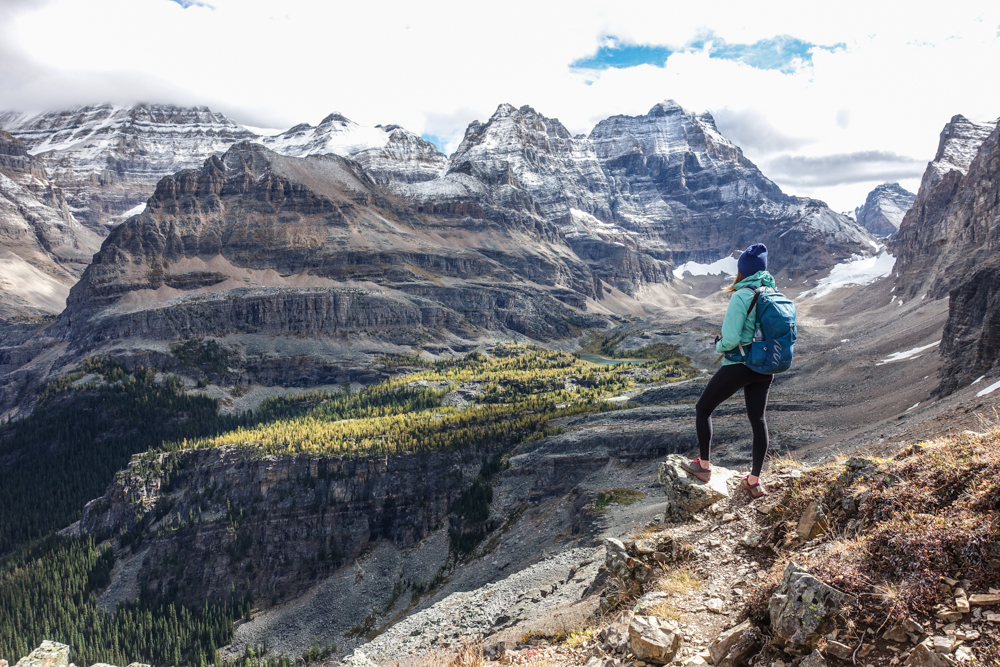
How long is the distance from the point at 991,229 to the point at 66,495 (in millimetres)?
196013

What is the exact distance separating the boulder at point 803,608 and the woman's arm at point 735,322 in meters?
4.65

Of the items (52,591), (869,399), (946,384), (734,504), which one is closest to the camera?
(734,504)

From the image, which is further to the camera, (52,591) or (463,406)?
(463,406)

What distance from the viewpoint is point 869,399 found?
6775 cm

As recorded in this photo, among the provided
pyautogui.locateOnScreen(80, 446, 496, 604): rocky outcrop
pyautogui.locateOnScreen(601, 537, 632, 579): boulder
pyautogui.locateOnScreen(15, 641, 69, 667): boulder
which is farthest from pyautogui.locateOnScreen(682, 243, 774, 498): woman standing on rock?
pyautogui.locateOnScreen(80, 446, 496, 604): rocky outcrop

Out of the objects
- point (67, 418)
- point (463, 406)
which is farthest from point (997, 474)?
point (67, 418)

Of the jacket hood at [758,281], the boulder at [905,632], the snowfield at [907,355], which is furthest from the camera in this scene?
the snowfield at [907,355]

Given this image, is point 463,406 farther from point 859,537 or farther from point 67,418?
point 859,537

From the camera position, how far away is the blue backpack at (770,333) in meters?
10.6

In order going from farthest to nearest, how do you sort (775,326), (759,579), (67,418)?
1. (67,418)
2. (775,326)
3. (759,579)

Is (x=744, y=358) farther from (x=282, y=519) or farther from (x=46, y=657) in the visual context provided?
(x=282, y=519)

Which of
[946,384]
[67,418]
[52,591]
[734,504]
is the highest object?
[734,504]

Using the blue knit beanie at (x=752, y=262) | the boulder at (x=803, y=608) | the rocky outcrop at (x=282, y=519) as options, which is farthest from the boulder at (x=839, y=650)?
the rocky outcrop at (x=282, y=519)

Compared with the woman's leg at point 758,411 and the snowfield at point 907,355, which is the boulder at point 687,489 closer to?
the woman's leg at point 758,411
